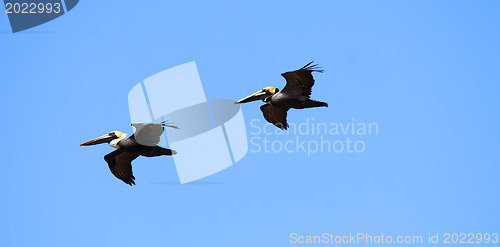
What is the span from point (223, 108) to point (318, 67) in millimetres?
4492

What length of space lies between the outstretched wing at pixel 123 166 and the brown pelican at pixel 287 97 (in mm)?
3942

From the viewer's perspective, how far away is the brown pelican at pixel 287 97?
19.9m

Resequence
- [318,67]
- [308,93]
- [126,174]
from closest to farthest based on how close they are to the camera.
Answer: [318,67]
[308,93]
[126,174]

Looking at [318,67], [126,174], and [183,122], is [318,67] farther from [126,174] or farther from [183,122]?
[126,174]

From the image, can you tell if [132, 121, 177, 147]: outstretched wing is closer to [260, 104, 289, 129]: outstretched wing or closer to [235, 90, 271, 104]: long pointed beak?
[235, 90, 271, 104]: long pointed beak

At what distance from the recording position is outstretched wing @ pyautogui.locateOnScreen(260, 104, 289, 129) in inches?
871

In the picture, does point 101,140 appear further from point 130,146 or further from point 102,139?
point 130,146

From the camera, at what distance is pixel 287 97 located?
20.7m

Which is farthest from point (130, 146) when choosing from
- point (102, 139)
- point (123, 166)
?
point (102, 139)

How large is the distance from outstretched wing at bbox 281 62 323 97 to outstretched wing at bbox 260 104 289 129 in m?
1.56

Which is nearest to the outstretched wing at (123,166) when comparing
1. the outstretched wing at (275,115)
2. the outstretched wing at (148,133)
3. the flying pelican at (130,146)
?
the flying pelican at (130,146)

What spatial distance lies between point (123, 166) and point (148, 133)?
6.56 ft

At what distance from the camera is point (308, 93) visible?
2036cm

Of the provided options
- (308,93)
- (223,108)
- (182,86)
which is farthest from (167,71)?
(308,93)
